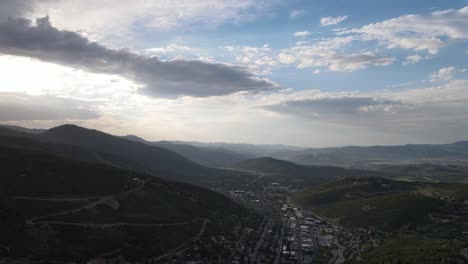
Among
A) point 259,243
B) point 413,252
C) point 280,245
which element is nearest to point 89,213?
point 259,243

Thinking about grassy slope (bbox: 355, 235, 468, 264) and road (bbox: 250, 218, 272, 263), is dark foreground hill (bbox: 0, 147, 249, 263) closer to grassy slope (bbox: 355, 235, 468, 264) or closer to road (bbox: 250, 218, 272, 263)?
road (bbox: 250, 218, 272, 263)

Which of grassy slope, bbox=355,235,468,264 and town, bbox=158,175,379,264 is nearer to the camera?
grassy slope, bbox=355,235,468,264

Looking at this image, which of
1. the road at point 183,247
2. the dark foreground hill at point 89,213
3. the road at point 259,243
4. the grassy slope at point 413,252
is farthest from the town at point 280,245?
the grassy slope at point 413,252

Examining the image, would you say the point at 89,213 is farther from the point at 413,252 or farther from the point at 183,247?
the point at 413,252

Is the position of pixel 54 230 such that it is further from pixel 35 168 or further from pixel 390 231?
pixel 390 231

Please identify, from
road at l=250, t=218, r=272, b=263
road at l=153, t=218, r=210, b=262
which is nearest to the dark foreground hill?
road at l=153, t=218, r=210, b=262

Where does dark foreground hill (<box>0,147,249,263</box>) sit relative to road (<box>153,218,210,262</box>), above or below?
above

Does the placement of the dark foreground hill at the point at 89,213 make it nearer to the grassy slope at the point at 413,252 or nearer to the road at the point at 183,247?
the road at the point at 183,247

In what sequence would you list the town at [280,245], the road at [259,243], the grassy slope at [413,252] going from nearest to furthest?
the grassy slope at [413,252], the town at [280,245], the road at [259,243]

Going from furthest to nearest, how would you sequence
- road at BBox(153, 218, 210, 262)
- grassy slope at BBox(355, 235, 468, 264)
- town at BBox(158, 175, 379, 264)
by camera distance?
town at BBox(158, 175, 379, 264)
road at BBox(153, 218, 210, 262)
grassy slope at BBox(355, 235, 468, 264)
